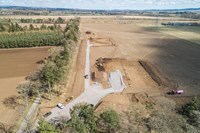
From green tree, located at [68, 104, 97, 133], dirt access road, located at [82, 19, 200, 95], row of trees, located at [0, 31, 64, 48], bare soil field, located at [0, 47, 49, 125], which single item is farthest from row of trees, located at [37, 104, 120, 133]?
row of trees, located at [0, 31, 64, 48]

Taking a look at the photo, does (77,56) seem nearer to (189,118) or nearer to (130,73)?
(130,73)

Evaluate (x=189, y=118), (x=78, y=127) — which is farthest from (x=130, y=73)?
(x=78, y=127)

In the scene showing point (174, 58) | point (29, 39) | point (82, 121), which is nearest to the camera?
point (82, 121)

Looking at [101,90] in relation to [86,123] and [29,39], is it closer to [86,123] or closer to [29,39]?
[86,123]

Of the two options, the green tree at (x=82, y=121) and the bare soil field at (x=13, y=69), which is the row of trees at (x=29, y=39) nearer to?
the bare soil field at (x=13, y=69)

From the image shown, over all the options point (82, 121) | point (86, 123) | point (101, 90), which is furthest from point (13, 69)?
point (82, 121)

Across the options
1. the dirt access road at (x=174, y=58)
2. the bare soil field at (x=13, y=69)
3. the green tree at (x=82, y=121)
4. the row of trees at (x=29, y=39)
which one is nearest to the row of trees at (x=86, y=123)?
the green tree at (x=82, y=121)

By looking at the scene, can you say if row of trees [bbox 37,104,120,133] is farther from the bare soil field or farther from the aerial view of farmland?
the bare soil field
